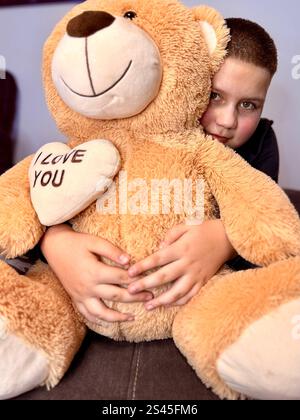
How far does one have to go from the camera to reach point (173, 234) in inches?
23.1

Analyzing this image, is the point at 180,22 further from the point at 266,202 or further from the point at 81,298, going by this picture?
the point at 81,298

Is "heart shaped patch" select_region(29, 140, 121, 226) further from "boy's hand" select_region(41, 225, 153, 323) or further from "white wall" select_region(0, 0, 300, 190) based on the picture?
"white wall" select_region(0, 0, 300, 190)

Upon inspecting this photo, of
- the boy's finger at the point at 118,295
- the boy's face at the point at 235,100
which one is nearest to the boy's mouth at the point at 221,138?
the boy's face at the point at 235,100

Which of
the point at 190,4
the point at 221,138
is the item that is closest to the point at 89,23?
the point at 221,138

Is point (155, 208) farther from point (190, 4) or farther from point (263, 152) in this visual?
point (190, 4)

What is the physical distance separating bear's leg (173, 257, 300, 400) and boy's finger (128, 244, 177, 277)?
0.08 m

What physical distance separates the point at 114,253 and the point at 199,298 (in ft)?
0.45

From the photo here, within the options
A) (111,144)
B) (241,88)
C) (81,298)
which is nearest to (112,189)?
(111,144)

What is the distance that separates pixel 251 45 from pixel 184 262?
0.38m

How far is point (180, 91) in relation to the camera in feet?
1.91

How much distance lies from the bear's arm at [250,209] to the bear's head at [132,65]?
8 cm

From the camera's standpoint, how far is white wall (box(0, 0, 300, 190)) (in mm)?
1159

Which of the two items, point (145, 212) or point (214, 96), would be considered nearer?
point (145, 212)

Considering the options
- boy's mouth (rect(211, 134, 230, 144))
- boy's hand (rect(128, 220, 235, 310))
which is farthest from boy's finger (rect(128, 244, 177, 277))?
boy's mouth (rect(211, 134, 230, 144))
